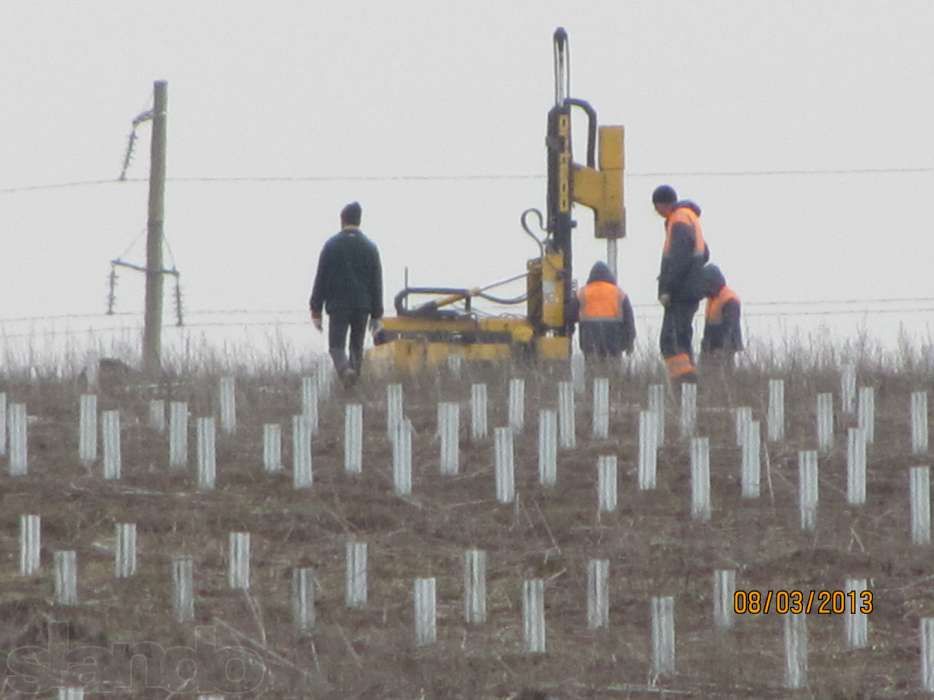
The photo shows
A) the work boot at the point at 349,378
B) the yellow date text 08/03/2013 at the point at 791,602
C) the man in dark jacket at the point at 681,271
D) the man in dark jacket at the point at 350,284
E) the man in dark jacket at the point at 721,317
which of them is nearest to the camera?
the yellow date text 08/03/2013 at the point at 791,602

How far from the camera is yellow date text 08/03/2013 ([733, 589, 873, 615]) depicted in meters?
11.2

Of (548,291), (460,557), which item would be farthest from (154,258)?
(460,557)

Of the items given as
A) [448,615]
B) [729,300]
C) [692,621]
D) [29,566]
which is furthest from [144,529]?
[729,300]

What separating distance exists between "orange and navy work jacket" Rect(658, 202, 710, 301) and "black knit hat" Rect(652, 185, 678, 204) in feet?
0.32

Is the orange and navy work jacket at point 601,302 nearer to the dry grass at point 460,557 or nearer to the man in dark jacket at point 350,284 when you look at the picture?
the man in dark jacket at point 350,284

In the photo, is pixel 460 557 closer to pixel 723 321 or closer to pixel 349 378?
pixel 349 378

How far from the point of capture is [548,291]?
20.7m

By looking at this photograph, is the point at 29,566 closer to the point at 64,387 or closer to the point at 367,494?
the point at 367,494

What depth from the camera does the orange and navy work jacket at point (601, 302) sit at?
19.6 m

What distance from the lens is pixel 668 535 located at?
1239cm

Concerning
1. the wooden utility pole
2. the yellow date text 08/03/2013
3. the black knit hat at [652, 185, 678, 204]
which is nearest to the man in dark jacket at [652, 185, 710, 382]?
the black knit hat at [652, 185, 678, 204]

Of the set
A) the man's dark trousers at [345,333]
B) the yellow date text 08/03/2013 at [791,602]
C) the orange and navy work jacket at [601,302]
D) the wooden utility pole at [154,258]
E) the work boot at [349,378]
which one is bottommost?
the yellow date text 08/03/2013 at [791,602]

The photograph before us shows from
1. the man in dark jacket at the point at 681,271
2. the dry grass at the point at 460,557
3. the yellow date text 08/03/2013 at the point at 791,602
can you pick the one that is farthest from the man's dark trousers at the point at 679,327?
the yellow date text 08/03/2013 at the point at 791,602

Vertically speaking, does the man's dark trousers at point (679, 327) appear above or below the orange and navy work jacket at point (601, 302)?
below
